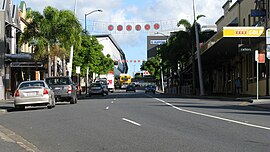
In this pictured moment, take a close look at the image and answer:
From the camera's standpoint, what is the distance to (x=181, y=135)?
1300cm

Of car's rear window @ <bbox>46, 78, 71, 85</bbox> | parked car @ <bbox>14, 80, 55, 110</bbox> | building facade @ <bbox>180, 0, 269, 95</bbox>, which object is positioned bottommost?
parked car @ <bbox>14, 80, 55, 110</bbox>

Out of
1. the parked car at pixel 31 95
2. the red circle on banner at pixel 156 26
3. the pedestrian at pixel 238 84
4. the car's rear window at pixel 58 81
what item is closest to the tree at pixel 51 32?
the red circle on banner at pixel 156 26

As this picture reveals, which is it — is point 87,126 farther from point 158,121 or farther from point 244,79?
point 244,79

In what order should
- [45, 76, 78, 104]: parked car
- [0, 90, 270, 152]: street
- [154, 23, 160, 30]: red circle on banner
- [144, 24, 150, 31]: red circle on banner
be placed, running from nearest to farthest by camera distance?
1. [0, 90, 270, 152]: street
2. [45, 76, 78, 104]: parked car
3. [154, 23, 160, 30]: red circle on banner
4. [144, 24, 150, 31]: red circle on banner

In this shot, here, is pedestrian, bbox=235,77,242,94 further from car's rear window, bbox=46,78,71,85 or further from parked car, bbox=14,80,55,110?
parked car, bbox=14,80,55,110

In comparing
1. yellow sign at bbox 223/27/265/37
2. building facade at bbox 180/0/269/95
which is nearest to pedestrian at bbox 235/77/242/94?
building facade at bbox 180/0/269/95

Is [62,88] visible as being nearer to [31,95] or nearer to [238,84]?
[31,95]

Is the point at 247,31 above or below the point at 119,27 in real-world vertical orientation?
below

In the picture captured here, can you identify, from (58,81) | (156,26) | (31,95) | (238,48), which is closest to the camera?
(31,95)

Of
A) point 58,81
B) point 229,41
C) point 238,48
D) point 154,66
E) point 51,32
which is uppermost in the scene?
point 51,32

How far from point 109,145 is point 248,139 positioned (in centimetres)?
350

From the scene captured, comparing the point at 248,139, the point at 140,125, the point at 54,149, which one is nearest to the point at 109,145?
the point at 54,149

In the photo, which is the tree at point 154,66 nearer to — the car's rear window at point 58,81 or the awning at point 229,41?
the awning at point 229,41

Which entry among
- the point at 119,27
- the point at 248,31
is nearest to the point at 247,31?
the point at 248,31
